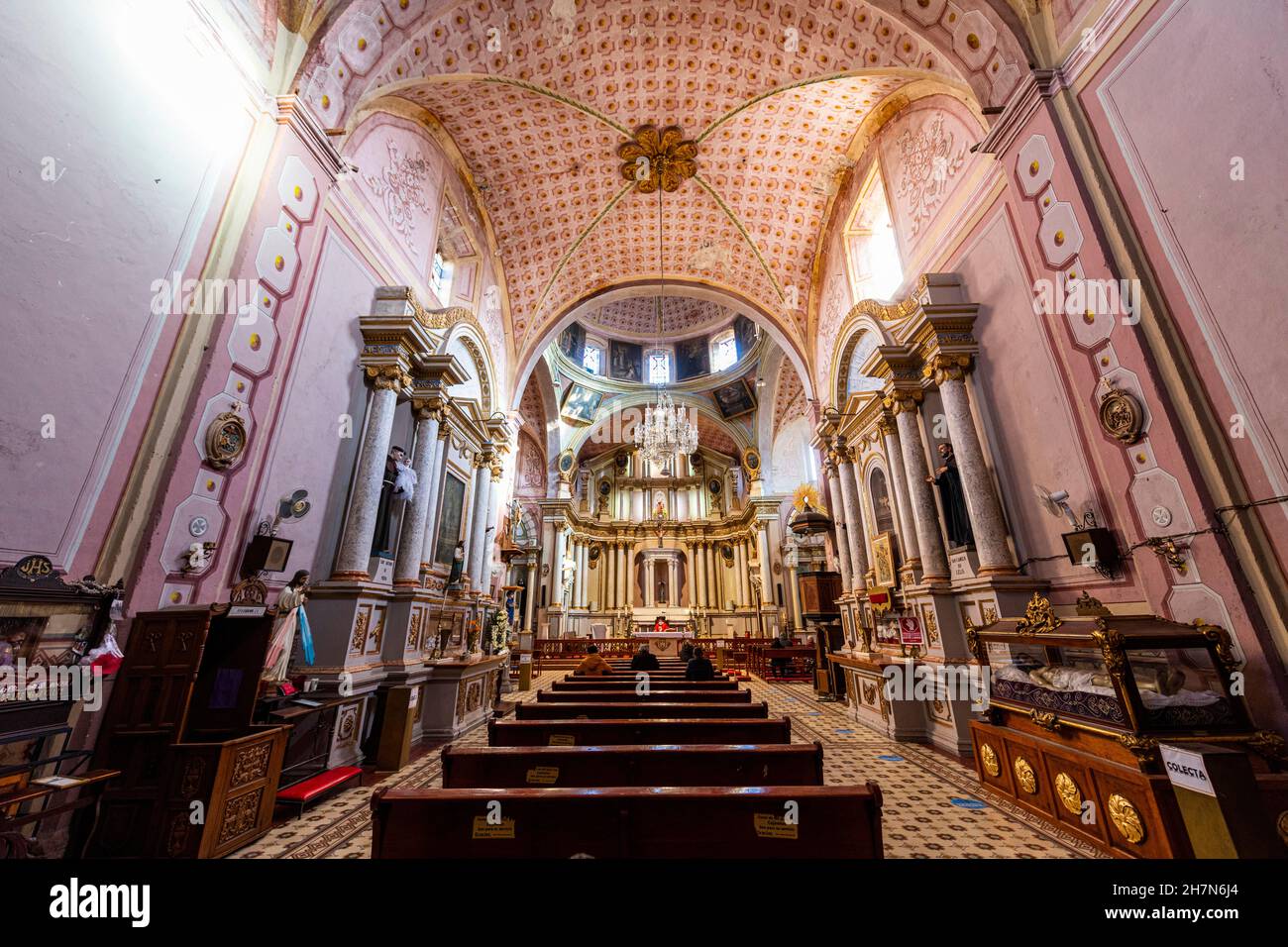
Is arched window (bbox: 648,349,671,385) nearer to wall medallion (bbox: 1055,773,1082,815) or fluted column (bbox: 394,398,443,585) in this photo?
fluted column (bbox: 394,398,443,585)

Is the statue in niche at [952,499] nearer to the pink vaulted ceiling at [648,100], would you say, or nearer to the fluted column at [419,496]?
the pink vaulted ceiling at [648,100]

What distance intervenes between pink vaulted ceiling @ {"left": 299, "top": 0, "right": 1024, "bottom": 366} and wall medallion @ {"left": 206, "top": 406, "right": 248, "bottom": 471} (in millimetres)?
3983

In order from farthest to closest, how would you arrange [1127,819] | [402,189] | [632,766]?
[402,189] < [632,766] < [1127,819]

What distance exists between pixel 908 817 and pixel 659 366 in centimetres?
1978

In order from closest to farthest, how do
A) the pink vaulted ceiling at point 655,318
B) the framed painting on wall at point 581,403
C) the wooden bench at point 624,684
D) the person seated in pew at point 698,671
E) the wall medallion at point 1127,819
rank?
the wall medallion at point 1127,819 → the wooden bench at point 624,684 → the person seated in pew at point 698,671 → the framed painting on wall at point 581,403 → the pink vaulted ceiling at point 655,318

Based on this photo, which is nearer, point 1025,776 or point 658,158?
point 1025,776

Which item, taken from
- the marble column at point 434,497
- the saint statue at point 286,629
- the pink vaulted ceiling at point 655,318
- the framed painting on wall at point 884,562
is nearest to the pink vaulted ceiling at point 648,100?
the marble column at point 434,497

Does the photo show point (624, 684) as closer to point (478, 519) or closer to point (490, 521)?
point (478, 519)

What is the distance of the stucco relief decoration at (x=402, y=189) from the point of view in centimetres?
716

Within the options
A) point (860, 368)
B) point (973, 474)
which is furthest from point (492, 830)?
point (860, 368)

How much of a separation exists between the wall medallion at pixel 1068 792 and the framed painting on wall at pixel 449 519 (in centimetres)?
798

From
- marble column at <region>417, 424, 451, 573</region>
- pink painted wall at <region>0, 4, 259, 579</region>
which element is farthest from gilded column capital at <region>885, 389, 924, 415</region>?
pink painted wall at <region>0, 4, 259, 579</region>

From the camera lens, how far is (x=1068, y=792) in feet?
11.0
